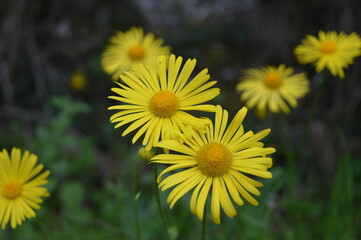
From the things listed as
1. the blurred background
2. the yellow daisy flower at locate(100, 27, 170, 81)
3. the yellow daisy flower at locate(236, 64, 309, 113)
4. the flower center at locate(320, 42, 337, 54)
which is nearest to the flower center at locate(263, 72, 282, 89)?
the yellow daisy flower at locate(236, 64, 309, 113)

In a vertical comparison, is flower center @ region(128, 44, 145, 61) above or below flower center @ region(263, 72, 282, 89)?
above

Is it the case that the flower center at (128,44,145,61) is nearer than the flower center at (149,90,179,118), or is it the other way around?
the flower center at (149,90,179,118)

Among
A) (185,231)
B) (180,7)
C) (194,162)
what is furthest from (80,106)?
(180,7)

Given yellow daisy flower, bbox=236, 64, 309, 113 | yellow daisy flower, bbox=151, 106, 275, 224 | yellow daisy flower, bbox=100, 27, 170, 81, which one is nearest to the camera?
yellow daisy flower, bbox=151, 106, 275, 224

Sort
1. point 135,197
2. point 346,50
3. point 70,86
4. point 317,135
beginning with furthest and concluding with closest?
point 70,86 → point 317,135 → point 346,50 → point 135,197

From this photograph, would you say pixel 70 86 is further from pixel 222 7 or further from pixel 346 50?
pixel 346 50

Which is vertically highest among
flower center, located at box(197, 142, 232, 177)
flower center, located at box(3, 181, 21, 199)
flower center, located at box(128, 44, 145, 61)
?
flower center, located at box(128, 44, 145, 61)

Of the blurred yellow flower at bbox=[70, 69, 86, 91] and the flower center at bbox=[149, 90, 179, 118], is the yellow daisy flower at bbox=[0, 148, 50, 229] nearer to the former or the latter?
the flower center at bbox=[149, 90, 179, 118]
